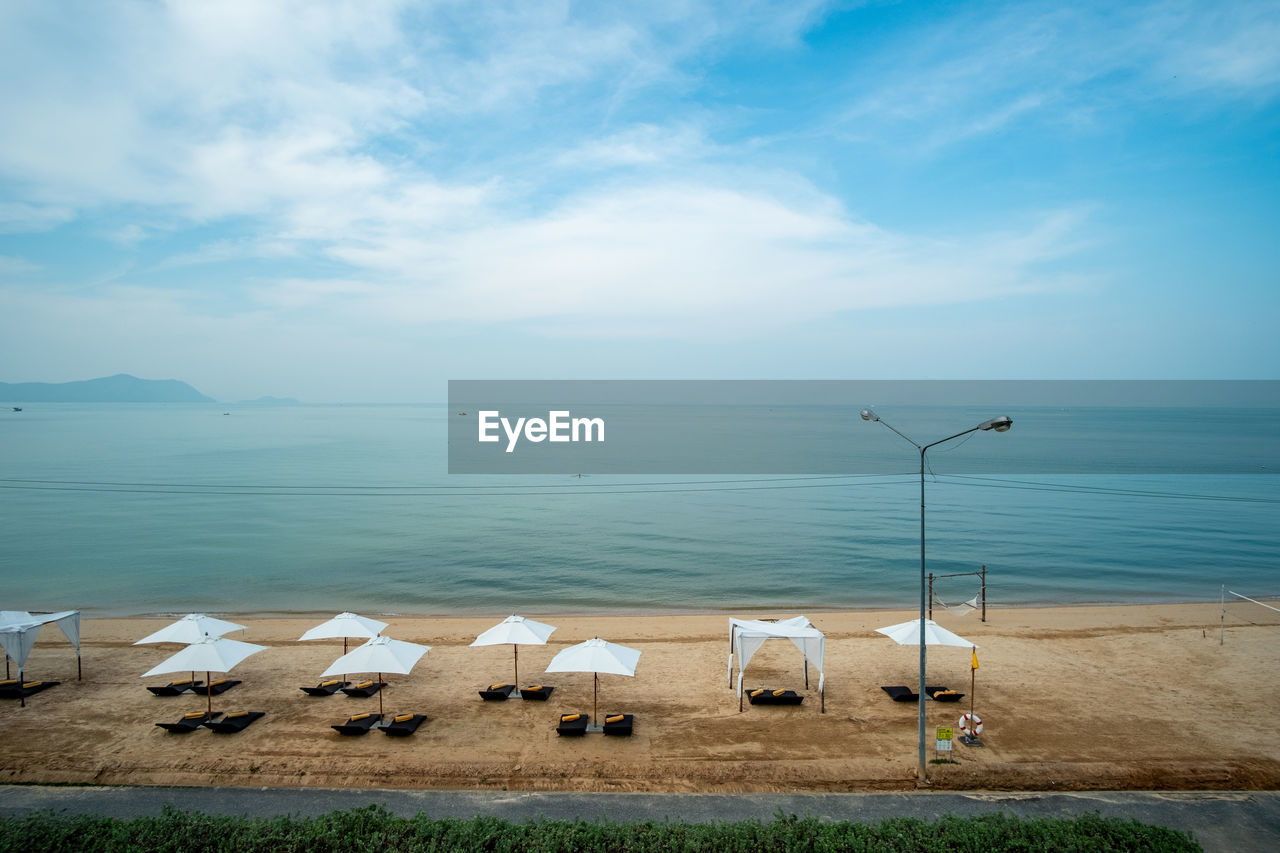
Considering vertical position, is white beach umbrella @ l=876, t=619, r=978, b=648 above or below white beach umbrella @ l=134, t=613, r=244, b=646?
above

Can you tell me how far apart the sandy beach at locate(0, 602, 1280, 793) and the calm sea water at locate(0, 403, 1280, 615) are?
10.8 metres

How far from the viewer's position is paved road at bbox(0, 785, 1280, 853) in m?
14.7

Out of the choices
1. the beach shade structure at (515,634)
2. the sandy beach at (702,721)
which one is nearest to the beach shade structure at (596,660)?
the beach shade structure at (515,634)

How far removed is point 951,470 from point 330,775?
4084 inches

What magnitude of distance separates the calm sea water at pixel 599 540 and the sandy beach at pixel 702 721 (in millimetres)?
10842

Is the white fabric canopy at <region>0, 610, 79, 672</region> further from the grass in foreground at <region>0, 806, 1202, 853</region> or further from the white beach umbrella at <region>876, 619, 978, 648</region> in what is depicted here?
the white beach umbrella at <region>876, 619, 978, 648</region>

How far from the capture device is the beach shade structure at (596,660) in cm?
1836

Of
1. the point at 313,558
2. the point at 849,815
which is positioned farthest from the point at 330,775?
the point at 313,558

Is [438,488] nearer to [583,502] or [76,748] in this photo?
[583,502]

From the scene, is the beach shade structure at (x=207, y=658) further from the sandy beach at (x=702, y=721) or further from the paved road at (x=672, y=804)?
the paved road at (x=672, y=804)

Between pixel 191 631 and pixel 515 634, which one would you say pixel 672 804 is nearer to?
pixel 515 634

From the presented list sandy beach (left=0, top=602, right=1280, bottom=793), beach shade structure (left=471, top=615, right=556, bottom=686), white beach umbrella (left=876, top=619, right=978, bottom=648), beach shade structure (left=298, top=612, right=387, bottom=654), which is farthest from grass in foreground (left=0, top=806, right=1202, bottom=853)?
beach shade structure (left=298, top=612, right=387, bottom=654)

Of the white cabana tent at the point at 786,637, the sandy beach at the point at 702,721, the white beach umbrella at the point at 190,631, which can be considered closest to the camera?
the sandy beach at the point at 702,721

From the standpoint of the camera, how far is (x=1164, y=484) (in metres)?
84.1
